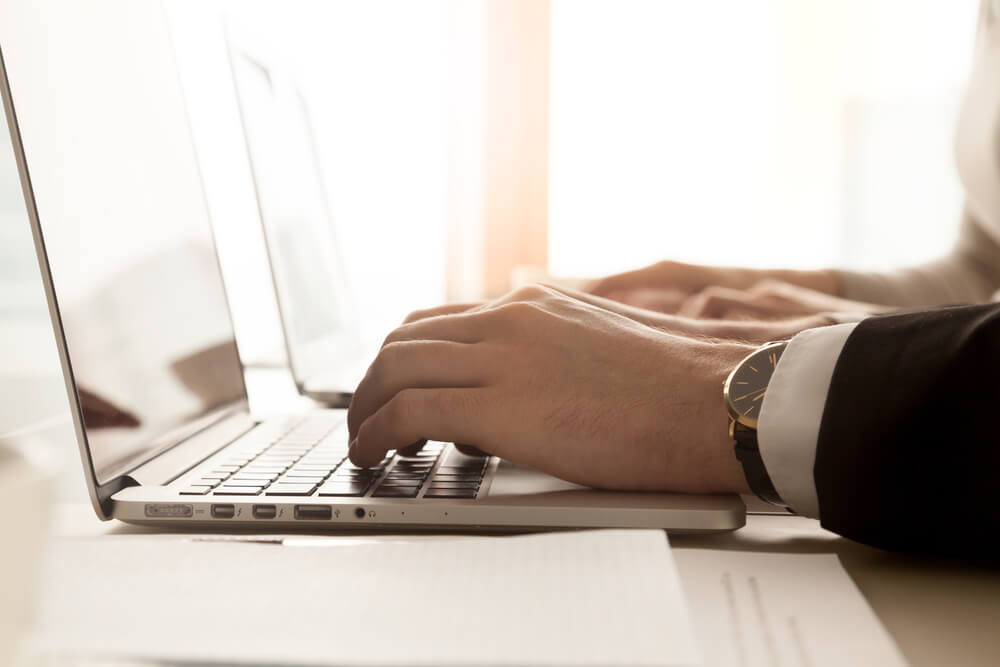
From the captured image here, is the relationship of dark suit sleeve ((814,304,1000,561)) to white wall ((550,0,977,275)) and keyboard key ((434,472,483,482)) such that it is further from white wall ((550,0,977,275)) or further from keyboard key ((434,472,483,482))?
white wall ((550,0,977,275))

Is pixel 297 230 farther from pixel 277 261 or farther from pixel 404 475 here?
pixel 404 475

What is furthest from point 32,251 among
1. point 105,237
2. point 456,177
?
point 456,177

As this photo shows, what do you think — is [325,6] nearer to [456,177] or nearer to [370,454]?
[456,177]

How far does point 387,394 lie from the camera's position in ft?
1.65

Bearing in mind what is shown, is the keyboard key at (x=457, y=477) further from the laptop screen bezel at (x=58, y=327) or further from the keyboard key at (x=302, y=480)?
the laptop screen bezel at (x=58, y=327)

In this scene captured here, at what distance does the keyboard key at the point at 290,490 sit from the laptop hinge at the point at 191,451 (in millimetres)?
81

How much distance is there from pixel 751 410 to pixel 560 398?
105 millimetres

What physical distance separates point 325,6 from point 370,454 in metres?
2.28

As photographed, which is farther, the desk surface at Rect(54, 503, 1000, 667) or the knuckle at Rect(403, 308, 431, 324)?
the knuckle at Rect(403, 308, 431, 324)

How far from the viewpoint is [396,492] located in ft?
1.51

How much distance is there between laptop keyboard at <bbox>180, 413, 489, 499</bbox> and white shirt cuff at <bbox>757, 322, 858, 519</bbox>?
0.16 metres

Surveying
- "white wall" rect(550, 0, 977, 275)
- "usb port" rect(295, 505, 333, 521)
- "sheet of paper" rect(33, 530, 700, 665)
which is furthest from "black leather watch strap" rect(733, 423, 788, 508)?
"white wall" rect(550, 0, 977, 275)

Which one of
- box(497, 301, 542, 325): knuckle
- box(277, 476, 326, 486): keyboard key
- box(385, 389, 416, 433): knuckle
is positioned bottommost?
box(277, 476, 326, 486): keyboard key

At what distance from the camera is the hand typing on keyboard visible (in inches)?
18.0
